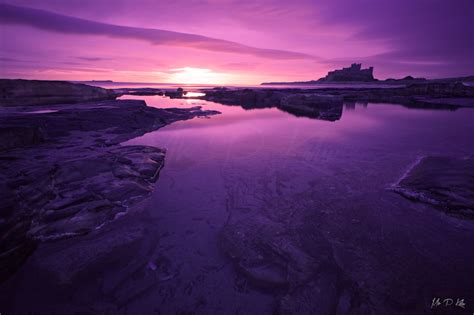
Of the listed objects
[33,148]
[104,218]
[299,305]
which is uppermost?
[33,148]

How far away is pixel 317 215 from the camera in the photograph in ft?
13.4

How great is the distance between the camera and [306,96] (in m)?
22.7

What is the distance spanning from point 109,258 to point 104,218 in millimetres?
1101

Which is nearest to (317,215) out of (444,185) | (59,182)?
(444,185)

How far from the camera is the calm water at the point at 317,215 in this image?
2.60m

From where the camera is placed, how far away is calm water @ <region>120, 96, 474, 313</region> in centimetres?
260

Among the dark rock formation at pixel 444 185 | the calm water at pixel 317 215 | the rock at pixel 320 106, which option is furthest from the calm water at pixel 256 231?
the rock at pixel 320 106

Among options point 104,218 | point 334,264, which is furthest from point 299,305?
point 104,218

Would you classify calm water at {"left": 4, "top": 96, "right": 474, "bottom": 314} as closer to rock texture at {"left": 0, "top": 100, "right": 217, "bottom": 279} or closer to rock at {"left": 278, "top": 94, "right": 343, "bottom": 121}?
rock texture at {"left": 0, "top": 100, "right": 217, "bottom": 279}

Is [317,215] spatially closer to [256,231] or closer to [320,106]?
[256,231]

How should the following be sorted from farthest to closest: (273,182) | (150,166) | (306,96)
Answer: (306,96), (150,166), (273,182)

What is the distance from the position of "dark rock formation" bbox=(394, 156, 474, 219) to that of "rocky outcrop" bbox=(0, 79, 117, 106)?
19.7 metres

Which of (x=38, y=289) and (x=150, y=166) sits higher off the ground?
(x=150, y=166)

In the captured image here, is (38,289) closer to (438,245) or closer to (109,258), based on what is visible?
(109,258)
